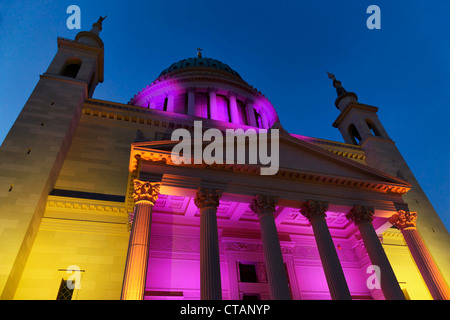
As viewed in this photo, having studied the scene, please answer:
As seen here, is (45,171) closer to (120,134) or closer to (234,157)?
(120,134)

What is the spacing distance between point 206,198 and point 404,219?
428 inches

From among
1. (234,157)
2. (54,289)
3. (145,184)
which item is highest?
(234,157)

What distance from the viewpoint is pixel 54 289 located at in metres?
13.4

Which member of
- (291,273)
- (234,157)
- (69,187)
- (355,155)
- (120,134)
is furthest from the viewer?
(355,155)

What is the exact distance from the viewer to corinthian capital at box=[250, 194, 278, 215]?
1443 cm

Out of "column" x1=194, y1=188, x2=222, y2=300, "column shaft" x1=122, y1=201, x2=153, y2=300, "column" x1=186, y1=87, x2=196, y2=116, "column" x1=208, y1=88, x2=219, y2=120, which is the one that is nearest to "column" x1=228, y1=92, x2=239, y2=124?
"column" x1=208, y1=88, x2=219, y2=120

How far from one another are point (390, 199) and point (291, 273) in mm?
6885

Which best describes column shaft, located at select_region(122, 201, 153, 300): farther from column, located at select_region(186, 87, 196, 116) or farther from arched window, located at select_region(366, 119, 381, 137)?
arched window, located at select_region(366, 119, 381, 137)

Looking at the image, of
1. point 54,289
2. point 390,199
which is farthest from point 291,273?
point 54,289

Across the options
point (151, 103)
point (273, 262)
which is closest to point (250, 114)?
point (151, 103)

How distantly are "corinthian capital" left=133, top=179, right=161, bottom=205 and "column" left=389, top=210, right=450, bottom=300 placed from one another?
12.9m

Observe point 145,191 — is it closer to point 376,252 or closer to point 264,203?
point 264,203

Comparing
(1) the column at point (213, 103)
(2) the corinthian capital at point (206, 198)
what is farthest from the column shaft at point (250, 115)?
(2) the corinthian capital at point (206, 198)

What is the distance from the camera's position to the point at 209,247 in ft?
40.2
